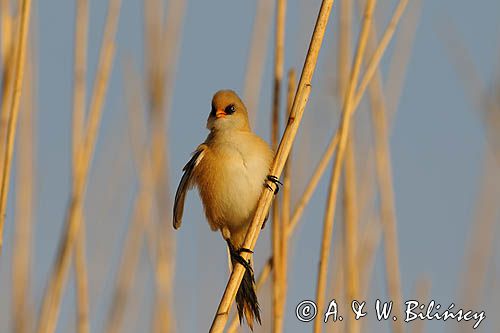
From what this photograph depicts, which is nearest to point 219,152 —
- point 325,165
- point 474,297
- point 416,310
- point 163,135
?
point 163,135

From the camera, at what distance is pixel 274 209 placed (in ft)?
5.82

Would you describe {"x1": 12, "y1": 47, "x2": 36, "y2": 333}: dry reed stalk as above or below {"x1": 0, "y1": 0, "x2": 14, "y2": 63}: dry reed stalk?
below

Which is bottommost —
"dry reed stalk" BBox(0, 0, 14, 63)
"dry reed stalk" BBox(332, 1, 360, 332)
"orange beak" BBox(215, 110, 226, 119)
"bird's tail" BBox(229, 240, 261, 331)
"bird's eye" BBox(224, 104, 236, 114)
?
"bird's tail" BBox(229, 240, 261, 331)

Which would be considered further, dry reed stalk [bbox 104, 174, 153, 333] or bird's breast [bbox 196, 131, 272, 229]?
dry reed stalk [bbox 104, 174, 153, 333]

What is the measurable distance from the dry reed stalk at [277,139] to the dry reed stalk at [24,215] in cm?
75

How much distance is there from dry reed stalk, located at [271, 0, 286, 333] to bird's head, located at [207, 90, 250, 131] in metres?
0.37

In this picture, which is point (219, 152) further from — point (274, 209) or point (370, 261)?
point (370, 261)

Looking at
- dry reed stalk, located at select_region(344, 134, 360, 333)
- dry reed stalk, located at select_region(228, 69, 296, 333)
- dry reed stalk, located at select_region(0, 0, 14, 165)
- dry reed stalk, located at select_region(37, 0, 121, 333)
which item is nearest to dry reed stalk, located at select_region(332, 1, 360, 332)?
dry reed stalk, located at select_region(344, 134, 360, 333)

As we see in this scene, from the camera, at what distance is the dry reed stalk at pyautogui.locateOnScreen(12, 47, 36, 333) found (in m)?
2.03

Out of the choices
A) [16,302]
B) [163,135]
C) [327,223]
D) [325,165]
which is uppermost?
[163,135]

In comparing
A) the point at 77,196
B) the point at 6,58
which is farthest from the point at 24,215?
the point at 6,58

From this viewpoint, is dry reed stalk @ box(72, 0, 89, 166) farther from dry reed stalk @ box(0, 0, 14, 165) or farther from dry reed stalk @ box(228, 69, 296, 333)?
dry reed stalk @ box(228, 69, 296, 333)

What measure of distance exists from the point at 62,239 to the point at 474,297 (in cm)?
122

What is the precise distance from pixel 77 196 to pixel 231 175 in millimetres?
421
